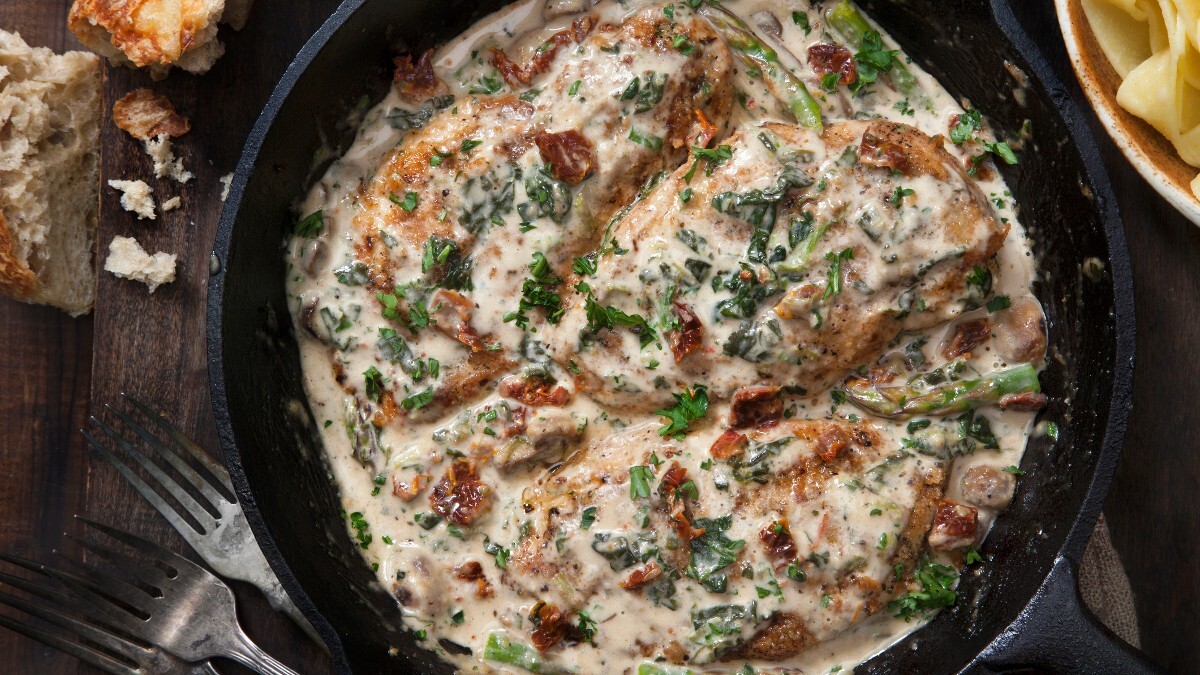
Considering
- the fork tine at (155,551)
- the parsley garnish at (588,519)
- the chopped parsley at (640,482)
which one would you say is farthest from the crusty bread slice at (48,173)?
the chopped parsley at (640,482)

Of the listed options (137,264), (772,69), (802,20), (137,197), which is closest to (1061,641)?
(772,69)

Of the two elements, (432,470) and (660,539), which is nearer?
(660,539)

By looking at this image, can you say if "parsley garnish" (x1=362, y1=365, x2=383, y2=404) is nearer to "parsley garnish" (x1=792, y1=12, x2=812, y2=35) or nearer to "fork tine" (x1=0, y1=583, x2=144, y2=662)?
"fork tine" (x1=0, y1=583, x2=144, y2=662)

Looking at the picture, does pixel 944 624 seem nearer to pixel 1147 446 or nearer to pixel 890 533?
pixel 890 533

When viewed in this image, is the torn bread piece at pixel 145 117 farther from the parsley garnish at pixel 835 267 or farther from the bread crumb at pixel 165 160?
the parsley garnish at pixel 835 267

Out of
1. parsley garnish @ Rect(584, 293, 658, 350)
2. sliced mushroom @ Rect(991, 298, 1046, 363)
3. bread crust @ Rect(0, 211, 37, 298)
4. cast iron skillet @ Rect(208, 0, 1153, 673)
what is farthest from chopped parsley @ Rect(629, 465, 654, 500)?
bread crust @ Rect(0, 211, 37, 298)

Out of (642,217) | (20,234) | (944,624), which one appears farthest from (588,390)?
(20,234)
